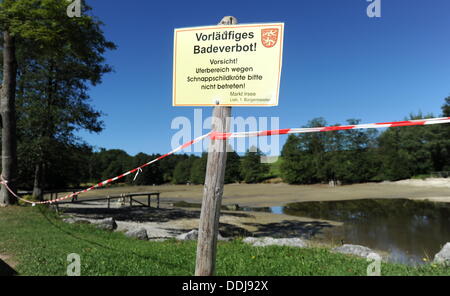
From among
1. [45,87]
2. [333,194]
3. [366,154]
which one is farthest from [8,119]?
[366,154]

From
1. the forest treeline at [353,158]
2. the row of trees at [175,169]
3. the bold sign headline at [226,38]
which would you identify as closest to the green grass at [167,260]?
the bold sign headline at [226,38]

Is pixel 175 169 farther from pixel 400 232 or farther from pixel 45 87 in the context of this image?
pixel 400 232

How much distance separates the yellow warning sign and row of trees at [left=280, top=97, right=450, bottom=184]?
5785cm

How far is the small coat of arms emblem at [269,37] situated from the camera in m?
3.08

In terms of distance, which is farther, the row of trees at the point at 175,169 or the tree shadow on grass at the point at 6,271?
the row of trees at the point at 175,169

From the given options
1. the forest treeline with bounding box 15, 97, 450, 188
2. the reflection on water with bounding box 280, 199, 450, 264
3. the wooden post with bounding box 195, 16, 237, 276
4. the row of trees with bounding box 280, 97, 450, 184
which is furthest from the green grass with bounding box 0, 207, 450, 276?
the row of trees with bounding box 280, 97, 450, 184

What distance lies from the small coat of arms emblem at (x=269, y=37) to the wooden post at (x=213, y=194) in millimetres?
375

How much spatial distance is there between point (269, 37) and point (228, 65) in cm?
52

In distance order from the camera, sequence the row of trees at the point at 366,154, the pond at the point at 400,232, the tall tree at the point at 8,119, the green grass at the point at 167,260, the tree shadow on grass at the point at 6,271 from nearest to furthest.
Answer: the green grass at the point at 167,260 < the tree shadow on grass at the point at 6,271 < the pond at the point at 400,232 < the tall tree at the point at 8,119 < the row of trees at the point at 366,154

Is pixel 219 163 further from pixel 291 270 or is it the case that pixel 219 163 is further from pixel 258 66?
pixel 291 270

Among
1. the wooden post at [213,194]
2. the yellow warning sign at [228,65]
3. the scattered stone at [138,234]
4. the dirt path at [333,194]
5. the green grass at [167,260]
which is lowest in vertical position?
the dirt path at [333,194]

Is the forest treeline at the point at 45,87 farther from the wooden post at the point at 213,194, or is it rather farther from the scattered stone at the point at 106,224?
the wooden post at the point at 213,194

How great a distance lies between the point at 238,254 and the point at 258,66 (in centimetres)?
400
